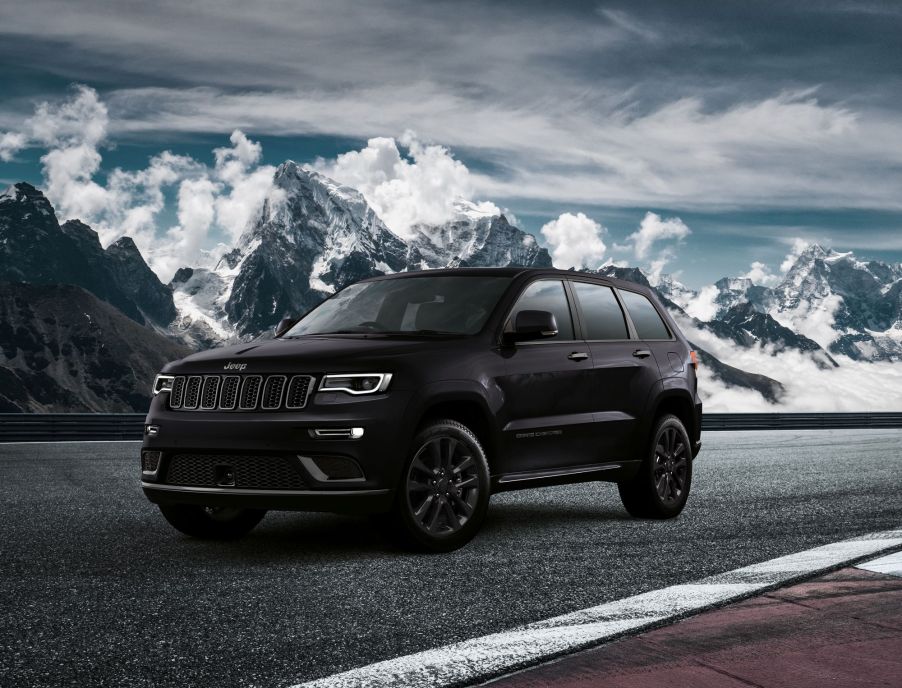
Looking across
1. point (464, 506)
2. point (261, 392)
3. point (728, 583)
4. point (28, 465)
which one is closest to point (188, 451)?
point (261, 392)

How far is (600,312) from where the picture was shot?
26.4 feet

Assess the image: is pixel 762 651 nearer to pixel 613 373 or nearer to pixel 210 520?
pixel 613 373

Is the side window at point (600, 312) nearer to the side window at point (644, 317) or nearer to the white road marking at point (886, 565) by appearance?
the side window at point (644, 317)

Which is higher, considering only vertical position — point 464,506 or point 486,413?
point 486,413

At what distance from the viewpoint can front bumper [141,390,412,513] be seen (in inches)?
237

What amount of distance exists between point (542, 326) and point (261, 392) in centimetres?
181

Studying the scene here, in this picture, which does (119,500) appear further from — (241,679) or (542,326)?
(241,679)


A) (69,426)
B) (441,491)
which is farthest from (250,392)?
(69,426)

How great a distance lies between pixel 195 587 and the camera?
18.1 feet

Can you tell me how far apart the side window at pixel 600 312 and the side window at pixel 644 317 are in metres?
0.18

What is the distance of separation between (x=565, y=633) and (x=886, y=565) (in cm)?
243

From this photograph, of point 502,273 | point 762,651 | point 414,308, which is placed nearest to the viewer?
point 762,651

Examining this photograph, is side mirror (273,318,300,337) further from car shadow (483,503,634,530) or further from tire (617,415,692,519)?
tire (617,415,692,519)

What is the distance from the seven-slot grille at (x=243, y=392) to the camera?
6148 mm
